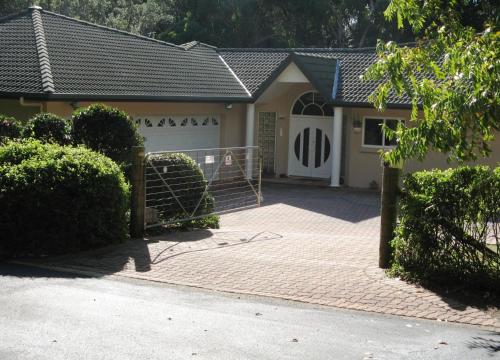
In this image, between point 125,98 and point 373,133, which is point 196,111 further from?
point 373,133

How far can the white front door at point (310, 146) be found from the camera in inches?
1014

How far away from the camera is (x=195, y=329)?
7.27 meters

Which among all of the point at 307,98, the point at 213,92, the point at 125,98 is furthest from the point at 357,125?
the point at 125,98

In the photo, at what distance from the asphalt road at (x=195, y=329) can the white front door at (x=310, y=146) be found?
17121 mm

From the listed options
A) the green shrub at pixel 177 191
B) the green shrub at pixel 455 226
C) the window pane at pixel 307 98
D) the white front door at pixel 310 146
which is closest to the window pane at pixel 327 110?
the white front door at pixel 310 146

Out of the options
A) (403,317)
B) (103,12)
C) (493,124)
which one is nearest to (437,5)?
(493,124)

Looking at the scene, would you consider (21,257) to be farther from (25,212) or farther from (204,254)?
(204,254)

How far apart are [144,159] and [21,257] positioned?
9.10 feet

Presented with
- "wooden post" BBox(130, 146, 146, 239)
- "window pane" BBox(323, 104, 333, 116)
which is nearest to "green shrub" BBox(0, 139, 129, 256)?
"wooden post" BBox(130, 146, 146, 239)

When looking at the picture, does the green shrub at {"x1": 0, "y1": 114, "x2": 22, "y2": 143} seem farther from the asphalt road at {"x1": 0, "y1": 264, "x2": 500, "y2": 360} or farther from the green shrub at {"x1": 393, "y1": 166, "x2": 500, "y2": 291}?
the green shrub at {"x1": 393, "y1": 166, "x2": 500, "y2": 291}

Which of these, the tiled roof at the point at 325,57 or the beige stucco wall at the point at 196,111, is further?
the tiled roof at the point at 325,57

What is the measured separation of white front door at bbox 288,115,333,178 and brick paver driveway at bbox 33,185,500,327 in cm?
986

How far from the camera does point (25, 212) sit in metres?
10.8

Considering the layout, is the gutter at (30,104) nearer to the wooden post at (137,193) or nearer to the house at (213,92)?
the house at (213,92)
